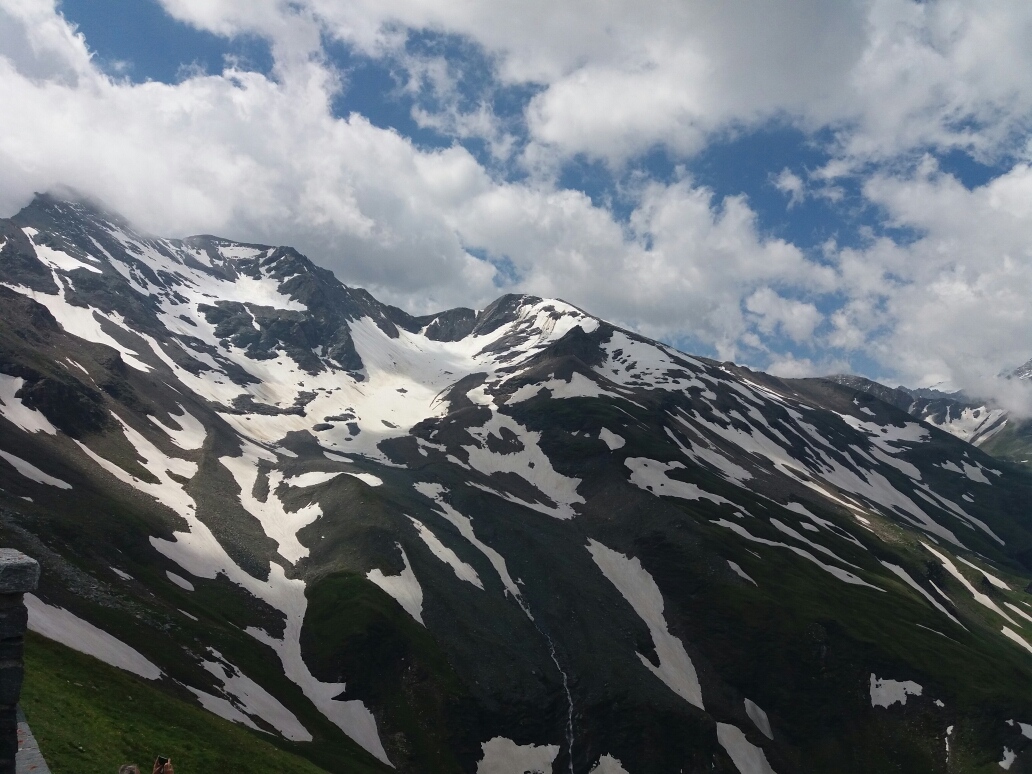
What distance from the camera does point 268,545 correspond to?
4786 inches

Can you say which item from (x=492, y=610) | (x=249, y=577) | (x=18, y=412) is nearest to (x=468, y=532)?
(x=492, y=610)

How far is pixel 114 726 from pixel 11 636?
863 inches

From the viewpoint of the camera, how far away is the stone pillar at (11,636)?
616 inches

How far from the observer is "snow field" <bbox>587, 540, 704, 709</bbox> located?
347 feet

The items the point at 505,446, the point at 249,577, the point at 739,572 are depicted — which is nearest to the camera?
the point at 249,577

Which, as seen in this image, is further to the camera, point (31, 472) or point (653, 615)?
point (653, 615)

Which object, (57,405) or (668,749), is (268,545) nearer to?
(57,405)

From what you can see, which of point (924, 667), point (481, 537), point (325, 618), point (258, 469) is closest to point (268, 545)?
point (325, 618)

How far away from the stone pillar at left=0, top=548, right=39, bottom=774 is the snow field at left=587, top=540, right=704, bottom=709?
102 metres

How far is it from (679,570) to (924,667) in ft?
143

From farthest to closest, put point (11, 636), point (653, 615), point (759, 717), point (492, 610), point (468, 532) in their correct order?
point (468, 532) < point (653, 615) < point (492, 610) < point (759, 717) < point (11, 636)

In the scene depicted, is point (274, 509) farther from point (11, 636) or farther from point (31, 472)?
point (11, 636)

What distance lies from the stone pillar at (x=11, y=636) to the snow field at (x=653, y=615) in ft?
335

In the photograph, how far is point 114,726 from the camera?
32719 millimetres
